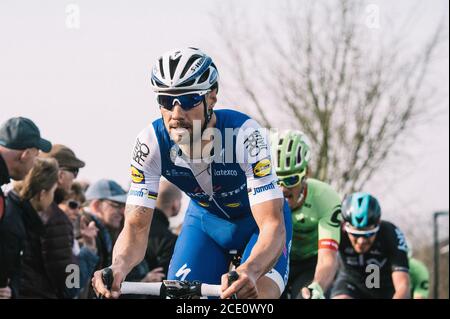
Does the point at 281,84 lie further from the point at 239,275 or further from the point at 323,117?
the point at 239,275

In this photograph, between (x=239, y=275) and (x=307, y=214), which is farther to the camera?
(x=307, y=214)

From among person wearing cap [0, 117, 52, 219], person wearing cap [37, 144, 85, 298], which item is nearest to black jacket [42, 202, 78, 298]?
person wearing cap [37, 144, 85, 298]

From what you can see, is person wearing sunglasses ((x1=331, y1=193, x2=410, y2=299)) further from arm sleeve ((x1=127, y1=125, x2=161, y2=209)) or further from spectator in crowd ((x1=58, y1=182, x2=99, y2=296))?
arm sleeve ((x1=127, y1=125, x2=161, y2=209))

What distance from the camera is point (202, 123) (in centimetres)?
708

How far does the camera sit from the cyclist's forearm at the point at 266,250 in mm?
6246

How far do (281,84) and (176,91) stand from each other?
2212 cm

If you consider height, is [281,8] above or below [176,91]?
above

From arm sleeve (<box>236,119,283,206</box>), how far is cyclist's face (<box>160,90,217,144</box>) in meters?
0.38

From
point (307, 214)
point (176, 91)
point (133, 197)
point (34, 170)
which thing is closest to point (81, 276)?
point (34, 170)

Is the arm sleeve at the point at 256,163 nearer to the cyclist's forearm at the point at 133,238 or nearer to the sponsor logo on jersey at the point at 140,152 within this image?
the sponsor logo on jersey at the point at 140,152

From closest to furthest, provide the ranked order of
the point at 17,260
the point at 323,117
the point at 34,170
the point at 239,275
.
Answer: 1. the point at 239,275
2. the point at 17,260
3. the point at 34,170
4. the point at 323,117

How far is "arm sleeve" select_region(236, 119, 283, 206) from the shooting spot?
702 cm

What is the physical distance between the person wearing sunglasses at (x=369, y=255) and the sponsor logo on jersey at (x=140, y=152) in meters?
5.02

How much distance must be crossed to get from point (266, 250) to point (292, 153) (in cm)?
356
